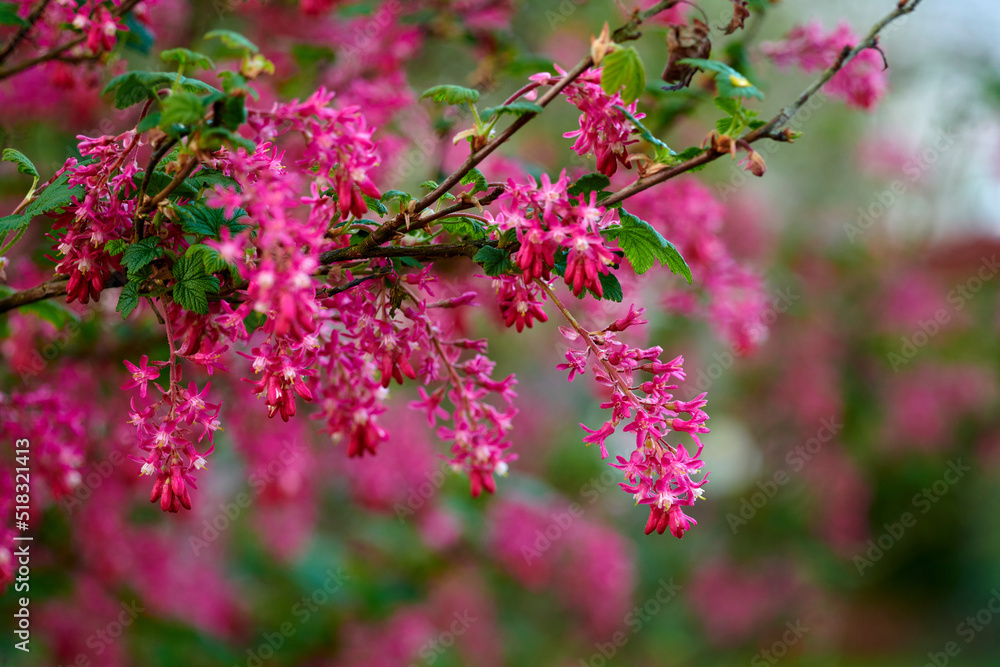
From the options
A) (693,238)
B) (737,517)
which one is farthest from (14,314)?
(737,517)

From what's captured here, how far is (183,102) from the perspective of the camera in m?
0.79

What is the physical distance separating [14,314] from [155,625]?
113 cm

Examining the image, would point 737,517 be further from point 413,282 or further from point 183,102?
point 183,102

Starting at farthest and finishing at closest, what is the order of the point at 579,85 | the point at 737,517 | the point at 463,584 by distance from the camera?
1. the point at 737,517
2. the point at 463,584
3. the point at 579,85

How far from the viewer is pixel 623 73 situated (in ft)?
2.78
